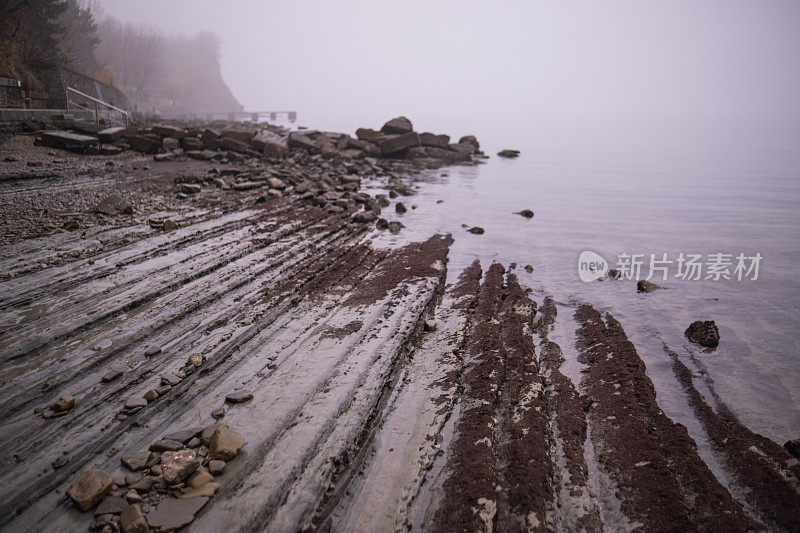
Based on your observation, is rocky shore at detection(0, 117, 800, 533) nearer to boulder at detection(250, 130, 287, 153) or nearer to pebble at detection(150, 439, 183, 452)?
pebble at detection(150, 439, 183, 452)

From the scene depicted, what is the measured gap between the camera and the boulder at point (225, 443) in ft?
8.61

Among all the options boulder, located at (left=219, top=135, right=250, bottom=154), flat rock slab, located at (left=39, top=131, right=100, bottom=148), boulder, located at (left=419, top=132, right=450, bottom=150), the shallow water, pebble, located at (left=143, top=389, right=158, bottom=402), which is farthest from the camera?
boulder, located at (left=419, top=132, right=450, bottom=150)

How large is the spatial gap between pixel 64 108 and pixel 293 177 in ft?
39.5

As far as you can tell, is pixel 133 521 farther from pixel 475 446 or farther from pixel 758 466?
pixel 758 466

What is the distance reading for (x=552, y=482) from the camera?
2.61 metres

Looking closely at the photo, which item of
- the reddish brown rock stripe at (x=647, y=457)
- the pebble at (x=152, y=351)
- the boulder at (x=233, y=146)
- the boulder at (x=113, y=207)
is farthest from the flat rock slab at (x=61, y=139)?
the reddish brown rock stripe at (x=647, y=457)

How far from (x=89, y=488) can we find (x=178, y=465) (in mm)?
434

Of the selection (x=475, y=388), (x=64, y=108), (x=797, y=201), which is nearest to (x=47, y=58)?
(x=64, y=108)

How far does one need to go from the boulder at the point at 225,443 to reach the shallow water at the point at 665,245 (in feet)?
11.0

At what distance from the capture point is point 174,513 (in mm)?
2227

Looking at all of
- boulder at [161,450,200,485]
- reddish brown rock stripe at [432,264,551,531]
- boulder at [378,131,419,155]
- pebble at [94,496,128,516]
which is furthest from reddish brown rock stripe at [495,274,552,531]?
boulder at [378,131,419,155]

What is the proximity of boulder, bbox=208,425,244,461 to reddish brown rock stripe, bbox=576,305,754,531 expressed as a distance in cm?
239

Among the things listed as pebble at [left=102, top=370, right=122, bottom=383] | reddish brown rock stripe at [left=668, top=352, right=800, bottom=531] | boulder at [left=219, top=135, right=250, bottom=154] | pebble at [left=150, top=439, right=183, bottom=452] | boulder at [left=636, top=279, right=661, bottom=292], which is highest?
boulder at [left=219, top=135, right=250, bottom=154]

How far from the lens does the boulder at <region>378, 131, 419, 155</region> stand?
2148cm
